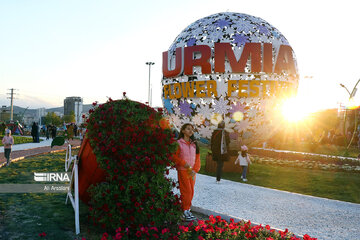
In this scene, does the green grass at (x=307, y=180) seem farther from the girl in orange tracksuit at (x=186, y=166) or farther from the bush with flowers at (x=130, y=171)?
the bush with flowers at (x=130, y=171)

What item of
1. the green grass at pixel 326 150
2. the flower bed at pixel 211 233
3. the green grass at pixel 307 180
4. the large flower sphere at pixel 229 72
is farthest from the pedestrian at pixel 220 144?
the green grass at pixel 326 150

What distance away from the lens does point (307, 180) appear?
10.3 m

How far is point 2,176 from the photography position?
367 inches

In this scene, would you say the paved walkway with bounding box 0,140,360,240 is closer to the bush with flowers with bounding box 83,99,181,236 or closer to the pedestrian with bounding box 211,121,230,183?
the pedestrian with bounding box 211,121,230,183

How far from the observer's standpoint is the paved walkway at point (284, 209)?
5457 mm

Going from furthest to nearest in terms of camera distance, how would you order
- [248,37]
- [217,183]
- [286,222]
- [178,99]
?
1. [178,99]
2. [248,37]
3. [217,183]
4. [286,222]

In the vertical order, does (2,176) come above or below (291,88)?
below

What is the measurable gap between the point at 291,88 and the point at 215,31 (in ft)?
11.5

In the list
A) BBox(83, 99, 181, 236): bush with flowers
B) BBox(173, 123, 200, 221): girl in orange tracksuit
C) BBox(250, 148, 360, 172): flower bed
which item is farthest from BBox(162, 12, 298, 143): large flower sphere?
BBox(83, 99, 181, 236): bush with flowers

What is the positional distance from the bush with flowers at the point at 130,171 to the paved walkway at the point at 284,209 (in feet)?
6.28

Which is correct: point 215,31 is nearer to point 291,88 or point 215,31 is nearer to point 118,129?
point 291,88

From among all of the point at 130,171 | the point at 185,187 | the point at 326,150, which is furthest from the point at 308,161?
the point at 130,171

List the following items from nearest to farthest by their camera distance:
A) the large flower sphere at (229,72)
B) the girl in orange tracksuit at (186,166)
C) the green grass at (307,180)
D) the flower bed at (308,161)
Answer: the girl in orange tracksuit at (186,166) < the green grass at (307,180) < the large flower sphere at (229,72) < the flower bed at (308,161)

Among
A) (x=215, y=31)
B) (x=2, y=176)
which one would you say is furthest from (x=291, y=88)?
(x=2, y=176)
